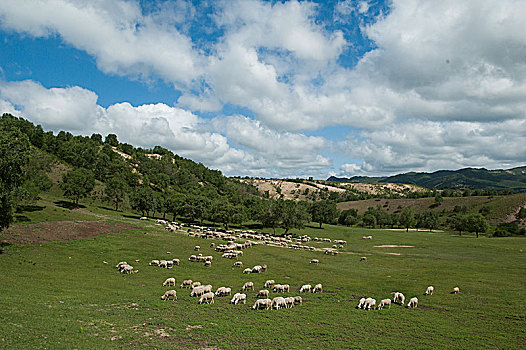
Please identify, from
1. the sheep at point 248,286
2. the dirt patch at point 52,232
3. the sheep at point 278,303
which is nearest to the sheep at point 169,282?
the sheep at point 248,286

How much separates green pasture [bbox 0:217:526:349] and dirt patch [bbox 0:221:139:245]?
8.94ft

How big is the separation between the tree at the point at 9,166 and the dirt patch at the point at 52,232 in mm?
4522

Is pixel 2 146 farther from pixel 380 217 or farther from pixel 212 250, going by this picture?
pixel 380 217

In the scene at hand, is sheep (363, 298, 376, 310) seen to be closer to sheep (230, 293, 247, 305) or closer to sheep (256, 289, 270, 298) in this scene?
sheep (256, 289, 270, 298)

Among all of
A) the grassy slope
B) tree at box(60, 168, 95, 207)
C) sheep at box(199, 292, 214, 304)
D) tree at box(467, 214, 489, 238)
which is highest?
the grassy slope

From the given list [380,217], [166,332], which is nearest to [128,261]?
[166,332]

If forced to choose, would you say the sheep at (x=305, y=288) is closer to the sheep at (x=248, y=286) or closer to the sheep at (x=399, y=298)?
the sheep at (x=248, y=286)

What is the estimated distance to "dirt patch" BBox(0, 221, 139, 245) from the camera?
135 ft

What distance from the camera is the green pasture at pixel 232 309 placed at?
17094 millimetres

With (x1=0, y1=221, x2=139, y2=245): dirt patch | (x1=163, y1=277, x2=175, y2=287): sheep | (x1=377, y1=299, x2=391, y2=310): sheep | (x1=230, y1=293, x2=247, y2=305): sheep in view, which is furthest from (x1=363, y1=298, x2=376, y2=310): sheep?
(x1=0, y1=221, x2=139, y2=245): dirt patch

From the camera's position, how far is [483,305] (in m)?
25.3

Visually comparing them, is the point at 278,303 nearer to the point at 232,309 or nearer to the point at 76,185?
the point at 232,309

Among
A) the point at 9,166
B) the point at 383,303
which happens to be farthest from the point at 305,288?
the point at 9,166

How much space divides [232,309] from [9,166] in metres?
33.7
